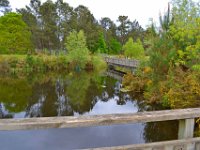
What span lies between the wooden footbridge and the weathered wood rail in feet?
75.8

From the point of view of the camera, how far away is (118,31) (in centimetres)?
6925

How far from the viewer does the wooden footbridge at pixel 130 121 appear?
6.89 ft

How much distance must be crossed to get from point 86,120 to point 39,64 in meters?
30.5

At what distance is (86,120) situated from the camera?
2.24 m

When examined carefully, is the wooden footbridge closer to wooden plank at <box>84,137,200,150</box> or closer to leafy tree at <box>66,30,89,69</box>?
wooden plank at <box>84,137,200,150</box>

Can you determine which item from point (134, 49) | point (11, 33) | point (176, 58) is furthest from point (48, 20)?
point (176, 58)

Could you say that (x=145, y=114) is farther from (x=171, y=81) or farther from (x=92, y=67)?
(x=92, y=67)

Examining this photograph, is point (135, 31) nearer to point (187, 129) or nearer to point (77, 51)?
point (77, 51)

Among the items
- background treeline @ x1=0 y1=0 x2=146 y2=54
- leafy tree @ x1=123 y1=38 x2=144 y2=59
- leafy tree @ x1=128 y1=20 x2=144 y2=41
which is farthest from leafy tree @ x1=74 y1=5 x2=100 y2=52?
leafy tree @ x1=128 y1=20 x2=144 y2=41

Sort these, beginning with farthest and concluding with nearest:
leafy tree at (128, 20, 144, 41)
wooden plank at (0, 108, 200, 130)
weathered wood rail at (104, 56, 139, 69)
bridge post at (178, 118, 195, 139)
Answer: leafy tree at (128, 20, 144, 41) → weathered wood rail at (104, 56, 139, 69) → bridge post at (178, 118, 195, 139) → wooden plank at (0, 108, 200, 130)

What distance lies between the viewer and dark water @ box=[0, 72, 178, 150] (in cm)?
816

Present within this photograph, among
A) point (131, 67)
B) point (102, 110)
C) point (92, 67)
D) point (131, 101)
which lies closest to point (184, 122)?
point (102, 110)

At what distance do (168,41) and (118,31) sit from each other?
57.2m

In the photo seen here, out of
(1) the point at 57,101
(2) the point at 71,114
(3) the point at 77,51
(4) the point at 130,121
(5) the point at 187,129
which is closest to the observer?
(4) the point at 130,121
